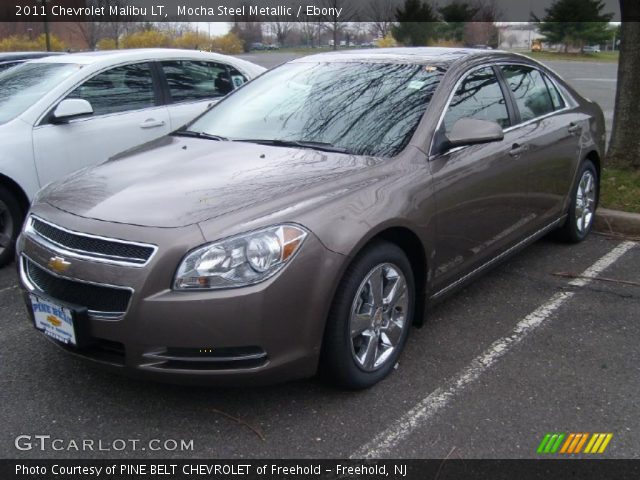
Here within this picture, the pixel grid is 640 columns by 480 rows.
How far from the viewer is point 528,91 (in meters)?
4.61

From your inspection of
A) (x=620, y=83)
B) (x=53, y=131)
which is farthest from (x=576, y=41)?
(x=53, y=131)

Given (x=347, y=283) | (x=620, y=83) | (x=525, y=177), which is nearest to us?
(x=347, y=283)

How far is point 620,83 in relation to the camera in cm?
666

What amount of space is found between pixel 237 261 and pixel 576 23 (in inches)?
2145

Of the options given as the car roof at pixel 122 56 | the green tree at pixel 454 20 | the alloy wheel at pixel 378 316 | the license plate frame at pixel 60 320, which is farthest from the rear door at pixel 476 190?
the green tree at pixel 454 20

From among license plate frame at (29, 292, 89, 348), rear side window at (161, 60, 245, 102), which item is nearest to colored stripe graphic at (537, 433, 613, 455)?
license plate frame at (29, 292, 89, 348)

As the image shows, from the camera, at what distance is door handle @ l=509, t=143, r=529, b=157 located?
13.4 feet

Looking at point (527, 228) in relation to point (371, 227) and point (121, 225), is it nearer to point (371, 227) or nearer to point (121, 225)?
point (371, 227)

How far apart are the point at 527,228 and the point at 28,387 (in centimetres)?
321

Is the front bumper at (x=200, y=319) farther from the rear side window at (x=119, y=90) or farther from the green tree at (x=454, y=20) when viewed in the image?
the green tree at (x=454, y=20)

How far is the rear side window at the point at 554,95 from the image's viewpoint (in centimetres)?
493

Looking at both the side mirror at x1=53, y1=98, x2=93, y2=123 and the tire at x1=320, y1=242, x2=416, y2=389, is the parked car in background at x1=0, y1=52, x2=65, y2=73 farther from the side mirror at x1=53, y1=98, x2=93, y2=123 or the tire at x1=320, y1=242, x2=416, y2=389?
the tire at x1=320, y1=242, x2=416, y2=389

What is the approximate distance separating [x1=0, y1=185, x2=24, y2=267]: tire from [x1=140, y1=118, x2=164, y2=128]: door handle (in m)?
1.29

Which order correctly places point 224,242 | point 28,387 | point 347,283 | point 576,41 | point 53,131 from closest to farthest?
point 224,242, point 347,283, point 28,387, point 53,131, point 576,41
